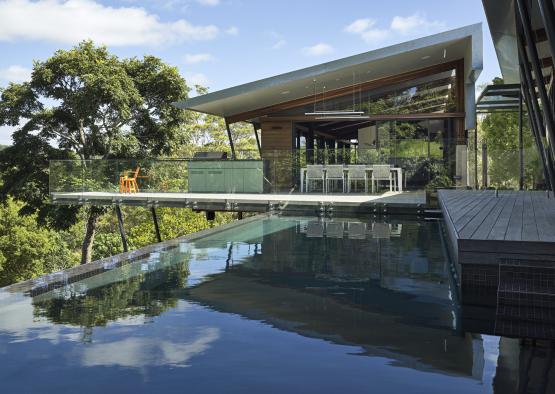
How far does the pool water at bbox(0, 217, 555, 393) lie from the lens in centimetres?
274

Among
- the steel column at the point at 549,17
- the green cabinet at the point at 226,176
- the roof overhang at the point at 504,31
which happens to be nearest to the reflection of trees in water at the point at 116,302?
the steel column at the point at 549,17

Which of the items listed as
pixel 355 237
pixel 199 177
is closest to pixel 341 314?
pixel 355 237

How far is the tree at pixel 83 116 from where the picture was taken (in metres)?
19.2

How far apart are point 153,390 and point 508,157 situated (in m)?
12.2

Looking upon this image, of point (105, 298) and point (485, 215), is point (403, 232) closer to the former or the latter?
point (485, 215)

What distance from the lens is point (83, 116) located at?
19344 mm

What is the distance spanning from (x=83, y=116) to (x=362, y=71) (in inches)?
391

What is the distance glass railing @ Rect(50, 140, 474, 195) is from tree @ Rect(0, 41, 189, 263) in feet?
11.2

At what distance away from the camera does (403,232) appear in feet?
30.0

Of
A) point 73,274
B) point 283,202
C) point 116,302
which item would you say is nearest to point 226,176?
point 283,202

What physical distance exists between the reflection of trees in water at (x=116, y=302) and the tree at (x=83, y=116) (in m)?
15.0

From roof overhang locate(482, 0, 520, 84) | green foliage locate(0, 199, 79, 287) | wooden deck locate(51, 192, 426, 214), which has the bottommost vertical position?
green foliage locate(0, 199, 79, 287)

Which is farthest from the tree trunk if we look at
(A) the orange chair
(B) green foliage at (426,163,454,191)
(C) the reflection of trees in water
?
(C) the reflection of trees in water

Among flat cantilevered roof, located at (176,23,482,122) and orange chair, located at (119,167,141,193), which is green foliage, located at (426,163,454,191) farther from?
orange chair, located at (119,167,141,193)
